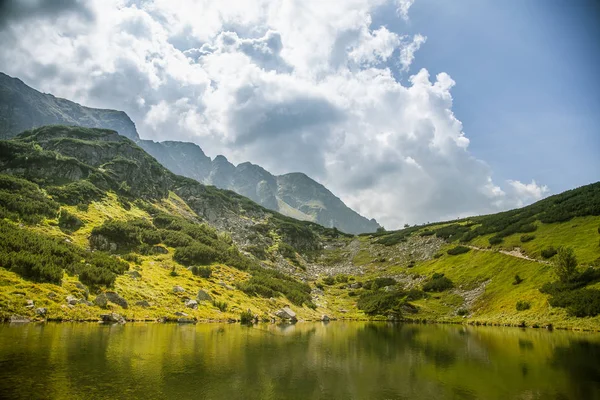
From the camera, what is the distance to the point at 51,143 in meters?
123

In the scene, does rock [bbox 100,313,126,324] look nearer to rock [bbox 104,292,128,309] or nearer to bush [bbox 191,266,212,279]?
rock [bbox 104,292,128,309]

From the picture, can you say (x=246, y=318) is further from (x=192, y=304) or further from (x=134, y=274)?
(x=134, y=274)

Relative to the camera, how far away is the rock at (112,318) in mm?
42031

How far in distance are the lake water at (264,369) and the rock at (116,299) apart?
527 inches

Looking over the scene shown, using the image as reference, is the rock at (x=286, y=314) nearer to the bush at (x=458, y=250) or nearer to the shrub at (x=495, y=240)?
the bush at (x=458, y=250)

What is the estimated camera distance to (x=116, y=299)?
155 feet

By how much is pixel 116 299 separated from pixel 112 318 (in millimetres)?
4791

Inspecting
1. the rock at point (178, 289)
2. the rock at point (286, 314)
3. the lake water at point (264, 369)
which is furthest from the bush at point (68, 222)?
the rock at point (286, 314)

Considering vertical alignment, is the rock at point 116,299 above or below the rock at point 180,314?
above

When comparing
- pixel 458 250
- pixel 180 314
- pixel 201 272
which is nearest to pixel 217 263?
pixel 201 272

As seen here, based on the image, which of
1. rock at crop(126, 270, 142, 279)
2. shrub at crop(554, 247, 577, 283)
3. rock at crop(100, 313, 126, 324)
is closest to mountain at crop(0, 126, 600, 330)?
shrub at crop(554, 247, 577, 283)

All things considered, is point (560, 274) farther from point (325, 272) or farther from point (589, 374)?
point (325, 272)

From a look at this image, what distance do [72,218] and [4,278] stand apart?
38763 mm

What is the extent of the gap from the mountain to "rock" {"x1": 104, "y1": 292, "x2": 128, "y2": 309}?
6.9 inches
